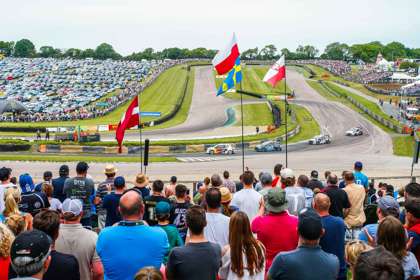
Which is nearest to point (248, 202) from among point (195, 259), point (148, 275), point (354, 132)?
point (195, 259)

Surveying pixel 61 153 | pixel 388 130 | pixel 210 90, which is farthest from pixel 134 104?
pixel 210 90

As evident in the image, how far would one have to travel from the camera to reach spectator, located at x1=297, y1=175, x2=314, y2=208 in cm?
1005

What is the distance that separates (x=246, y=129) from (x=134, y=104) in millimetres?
Result: 45720

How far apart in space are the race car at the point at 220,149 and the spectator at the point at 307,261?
42.4m

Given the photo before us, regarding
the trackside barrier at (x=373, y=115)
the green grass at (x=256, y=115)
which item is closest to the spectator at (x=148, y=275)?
the trackside barrier at (x=373, y=115)

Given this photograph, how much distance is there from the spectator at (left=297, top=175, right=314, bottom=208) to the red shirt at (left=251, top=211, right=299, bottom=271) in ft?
10.3

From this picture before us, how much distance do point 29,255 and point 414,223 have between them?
4.71m

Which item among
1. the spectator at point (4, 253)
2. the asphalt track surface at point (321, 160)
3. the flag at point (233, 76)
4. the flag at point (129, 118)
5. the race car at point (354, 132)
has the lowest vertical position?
the asphalt track surface at point (321, 160)

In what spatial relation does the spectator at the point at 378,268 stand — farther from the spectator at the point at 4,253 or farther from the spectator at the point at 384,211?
the spectator at the point at 4,253

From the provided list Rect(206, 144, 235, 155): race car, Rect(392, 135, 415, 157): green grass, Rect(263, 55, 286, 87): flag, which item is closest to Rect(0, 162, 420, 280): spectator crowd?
Rect(263, 55, 286, 87): flag

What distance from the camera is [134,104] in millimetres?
19250

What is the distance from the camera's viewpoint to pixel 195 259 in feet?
17.9

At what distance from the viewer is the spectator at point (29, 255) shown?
4.45 m

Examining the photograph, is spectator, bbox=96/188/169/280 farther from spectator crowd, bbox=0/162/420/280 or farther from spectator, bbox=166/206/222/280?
spectator, bbox=166/206/222/280
